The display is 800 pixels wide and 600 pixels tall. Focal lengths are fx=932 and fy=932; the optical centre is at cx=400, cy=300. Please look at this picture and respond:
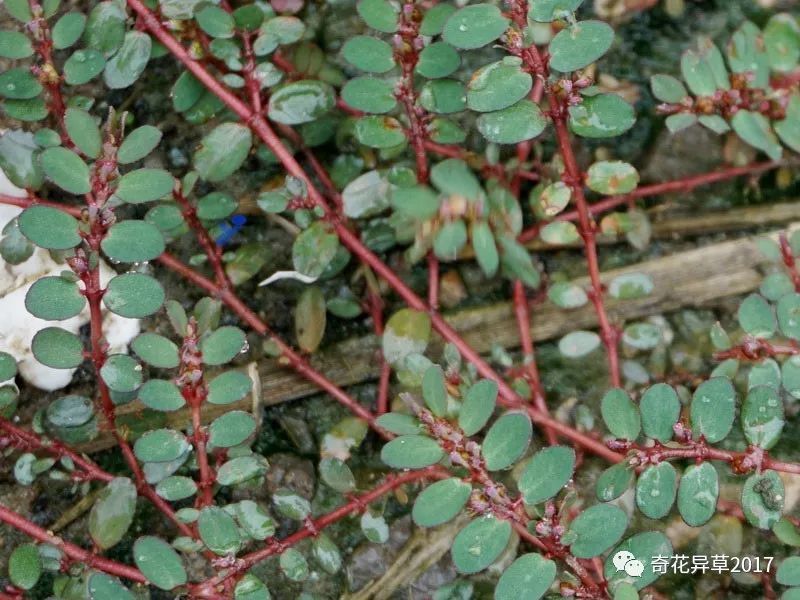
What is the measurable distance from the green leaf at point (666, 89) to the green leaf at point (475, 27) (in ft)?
1.63

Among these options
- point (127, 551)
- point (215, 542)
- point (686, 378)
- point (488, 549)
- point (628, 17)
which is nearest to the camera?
point (488, 549)

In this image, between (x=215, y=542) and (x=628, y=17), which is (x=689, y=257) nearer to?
(x=628, y=17)

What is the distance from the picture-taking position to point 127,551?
1.99 m

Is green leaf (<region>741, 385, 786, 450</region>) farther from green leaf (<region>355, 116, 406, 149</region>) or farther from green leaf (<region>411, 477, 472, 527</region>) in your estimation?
green leaf (<region>355, 116, 406, 149</region>)

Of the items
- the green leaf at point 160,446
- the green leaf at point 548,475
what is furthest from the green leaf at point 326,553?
the green leaf at point 548,475

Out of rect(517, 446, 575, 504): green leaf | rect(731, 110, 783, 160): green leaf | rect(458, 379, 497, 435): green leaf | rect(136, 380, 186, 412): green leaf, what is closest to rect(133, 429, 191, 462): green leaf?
rect(136, 380, 186, 412): green leaf

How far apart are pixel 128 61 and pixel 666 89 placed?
117 centimetres

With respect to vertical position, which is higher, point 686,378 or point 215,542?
point 215,542

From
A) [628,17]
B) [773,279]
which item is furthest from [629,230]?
[628,17]

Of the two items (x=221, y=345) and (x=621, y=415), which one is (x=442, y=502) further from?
(x=221, y=345)

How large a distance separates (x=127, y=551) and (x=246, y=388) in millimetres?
497

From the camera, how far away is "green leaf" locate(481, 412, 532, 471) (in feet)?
5.36

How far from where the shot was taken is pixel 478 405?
167 cm

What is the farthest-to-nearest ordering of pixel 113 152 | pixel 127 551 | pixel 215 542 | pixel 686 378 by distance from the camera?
pixel 686 378
pixel 127 551
pixel 113 152
pixel 215 542
